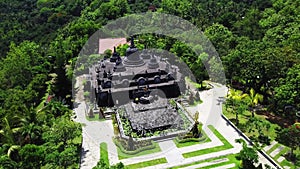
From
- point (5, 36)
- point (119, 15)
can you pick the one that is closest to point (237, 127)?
point (119, 15)

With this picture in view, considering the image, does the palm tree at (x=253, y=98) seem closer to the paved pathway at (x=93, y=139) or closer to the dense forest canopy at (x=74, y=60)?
the dense forest canopy at (x=74, y=60)

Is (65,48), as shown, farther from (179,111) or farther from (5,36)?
(5,36)

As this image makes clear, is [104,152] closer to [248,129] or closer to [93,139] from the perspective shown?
[93,139]

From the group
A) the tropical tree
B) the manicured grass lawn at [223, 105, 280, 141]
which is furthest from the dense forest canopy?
the tropical tree

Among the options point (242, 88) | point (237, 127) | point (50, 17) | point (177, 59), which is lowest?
point (237, 127)

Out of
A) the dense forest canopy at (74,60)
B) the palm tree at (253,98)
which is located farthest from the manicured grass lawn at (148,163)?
the palm tree at (253,98)

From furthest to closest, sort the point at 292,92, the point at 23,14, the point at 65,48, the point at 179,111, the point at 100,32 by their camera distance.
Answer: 1. the point at 23,14
2. the point at 100,32
3. the point at 65,48
4. the point at 179,111
5. the point at 292,92
